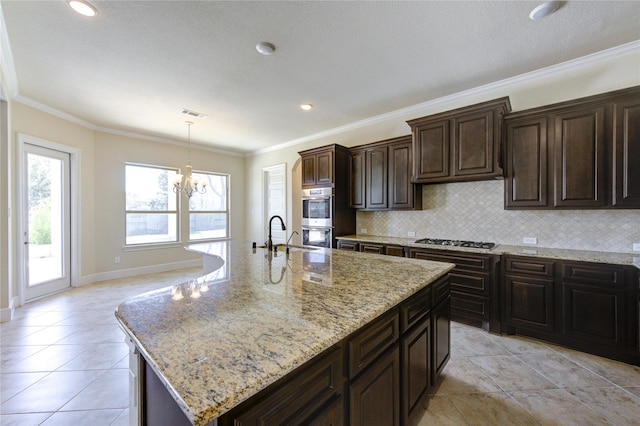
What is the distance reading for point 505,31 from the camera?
2.31 m

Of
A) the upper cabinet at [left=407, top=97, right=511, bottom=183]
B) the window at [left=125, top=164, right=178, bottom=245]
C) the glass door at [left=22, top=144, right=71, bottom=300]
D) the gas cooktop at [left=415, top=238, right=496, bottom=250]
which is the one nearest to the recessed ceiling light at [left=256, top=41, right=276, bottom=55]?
the upper cabinet at [left=407, top=97, right=511, bottom=183]

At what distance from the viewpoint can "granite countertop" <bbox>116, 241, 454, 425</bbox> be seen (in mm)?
649

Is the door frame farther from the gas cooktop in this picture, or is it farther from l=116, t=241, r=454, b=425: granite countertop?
the gas cooktop

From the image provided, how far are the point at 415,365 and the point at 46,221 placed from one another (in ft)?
18.1

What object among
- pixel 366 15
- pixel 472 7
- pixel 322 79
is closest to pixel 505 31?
pixel 472 7

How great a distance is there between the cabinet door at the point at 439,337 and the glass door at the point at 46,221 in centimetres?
529

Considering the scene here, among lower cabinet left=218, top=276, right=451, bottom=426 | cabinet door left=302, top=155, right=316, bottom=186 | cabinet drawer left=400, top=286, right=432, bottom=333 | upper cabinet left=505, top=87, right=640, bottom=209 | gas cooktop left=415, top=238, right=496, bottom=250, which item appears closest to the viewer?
lower cabinet left=218, top=276, right=451, bottom=426

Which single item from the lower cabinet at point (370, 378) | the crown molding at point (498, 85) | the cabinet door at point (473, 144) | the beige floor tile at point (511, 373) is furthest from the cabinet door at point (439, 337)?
the crown molding at point (498, 85)

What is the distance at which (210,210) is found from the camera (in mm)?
6488

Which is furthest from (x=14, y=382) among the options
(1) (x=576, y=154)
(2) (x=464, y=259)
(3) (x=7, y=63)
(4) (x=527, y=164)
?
(1) (x=576, y=154)

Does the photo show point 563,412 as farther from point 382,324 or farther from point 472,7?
point 472,7

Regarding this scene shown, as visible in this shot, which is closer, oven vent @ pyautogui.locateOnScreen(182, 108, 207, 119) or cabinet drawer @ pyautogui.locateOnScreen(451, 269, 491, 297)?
cabinet drawer @ pyautogui.locateOnScreen(451, 269, 491, 297)

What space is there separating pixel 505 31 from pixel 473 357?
2.95m

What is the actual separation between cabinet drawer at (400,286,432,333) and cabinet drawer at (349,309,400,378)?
0.06 meters
